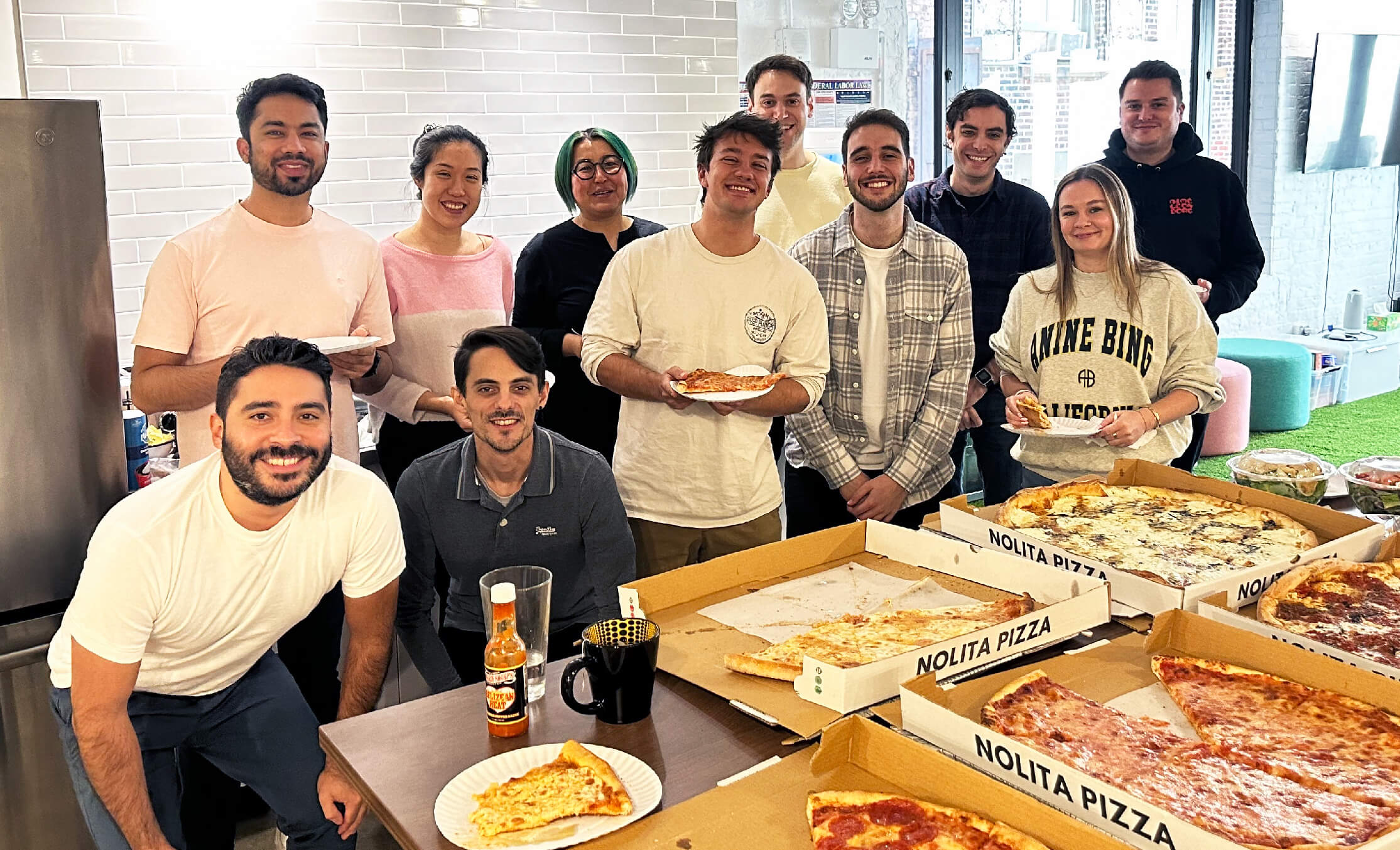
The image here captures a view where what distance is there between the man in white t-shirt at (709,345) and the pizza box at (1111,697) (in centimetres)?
127

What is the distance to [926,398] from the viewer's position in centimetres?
332

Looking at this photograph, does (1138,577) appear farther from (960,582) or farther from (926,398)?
(926,398)

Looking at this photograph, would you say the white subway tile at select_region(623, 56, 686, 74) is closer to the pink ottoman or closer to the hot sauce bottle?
the pink ottoman

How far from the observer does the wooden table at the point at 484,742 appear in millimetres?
1539

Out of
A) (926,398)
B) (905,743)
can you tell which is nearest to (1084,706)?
(905,743)

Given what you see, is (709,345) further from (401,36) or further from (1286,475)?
(401,36)

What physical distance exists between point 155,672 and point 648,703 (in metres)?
1.13

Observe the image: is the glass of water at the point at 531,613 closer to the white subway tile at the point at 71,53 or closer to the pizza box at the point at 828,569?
the pizza box at the point at 828,569

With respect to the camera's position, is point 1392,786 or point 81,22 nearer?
point 1392,786

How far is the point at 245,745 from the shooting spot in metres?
2.40

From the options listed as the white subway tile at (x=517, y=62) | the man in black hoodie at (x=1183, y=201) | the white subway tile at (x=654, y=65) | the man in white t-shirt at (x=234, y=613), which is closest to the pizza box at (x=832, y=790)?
the man in white t-shirt at (x=234, y=613)

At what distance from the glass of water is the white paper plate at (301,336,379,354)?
931 mm

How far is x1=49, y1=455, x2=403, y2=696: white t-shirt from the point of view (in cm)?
210

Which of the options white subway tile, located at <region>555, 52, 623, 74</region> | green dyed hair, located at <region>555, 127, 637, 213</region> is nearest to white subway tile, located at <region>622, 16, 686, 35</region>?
white subway tile, located at <region>555, 52, 623, 74</region>
